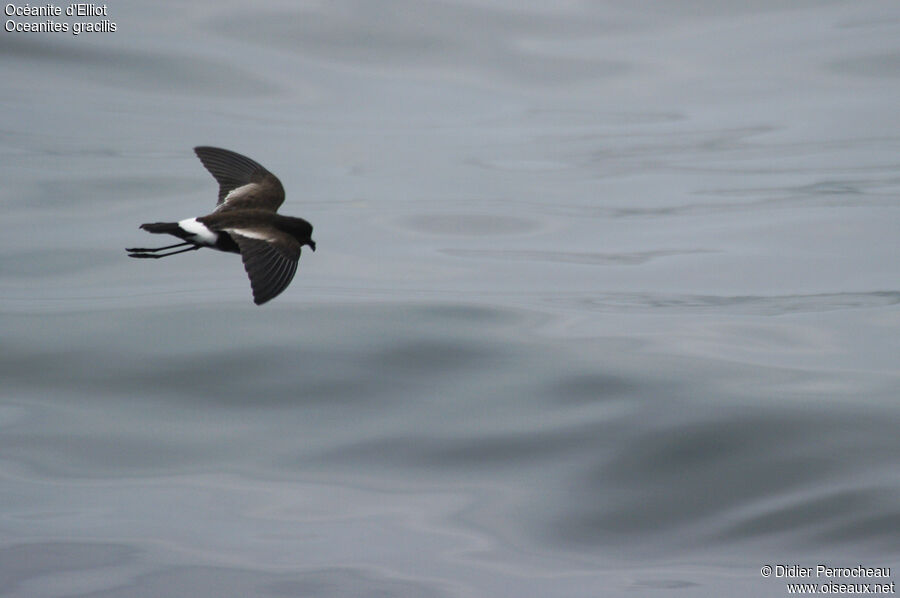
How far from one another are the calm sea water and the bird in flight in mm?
2288

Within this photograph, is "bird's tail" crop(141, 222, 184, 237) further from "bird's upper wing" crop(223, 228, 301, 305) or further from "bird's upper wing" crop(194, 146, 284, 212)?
"bird's upper wing" crop(194, 146, 284, 212)

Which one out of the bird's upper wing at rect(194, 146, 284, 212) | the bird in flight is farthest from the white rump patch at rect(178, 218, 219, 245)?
the bird's upper wing at rect(194, 146, 284, 212)

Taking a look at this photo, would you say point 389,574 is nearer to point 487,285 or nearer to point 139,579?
point 139,579

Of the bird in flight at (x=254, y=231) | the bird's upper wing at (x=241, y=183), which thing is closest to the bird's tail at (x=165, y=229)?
the bird in flight at (x=254, y=231)

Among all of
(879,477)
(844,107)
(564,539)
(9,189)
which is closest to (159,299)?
(9,189)

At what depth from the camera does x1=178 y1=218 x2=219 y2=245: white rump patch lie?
22.7 feet

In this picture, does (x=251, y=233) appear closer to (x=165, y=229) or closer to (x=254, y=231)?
(x=254, y=231)

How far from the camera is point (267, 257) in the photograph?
264 inches

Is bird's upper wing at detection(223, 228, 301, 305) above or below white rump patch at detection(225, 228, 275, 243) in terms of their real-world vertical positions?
below

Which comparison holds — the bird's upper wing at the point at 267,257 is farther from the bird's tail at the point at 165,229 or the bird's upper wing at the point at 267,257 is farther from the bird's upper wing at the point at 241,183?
the bird's upper wing at the point at 241,183

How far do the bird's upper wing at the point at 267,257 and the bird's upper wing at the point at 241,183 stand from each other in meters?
0.95

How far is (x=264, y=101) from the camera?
19406 millimetres

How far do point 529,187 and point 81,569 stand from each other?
9567 mm

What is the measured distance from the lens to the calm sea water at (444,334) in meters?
8.98
